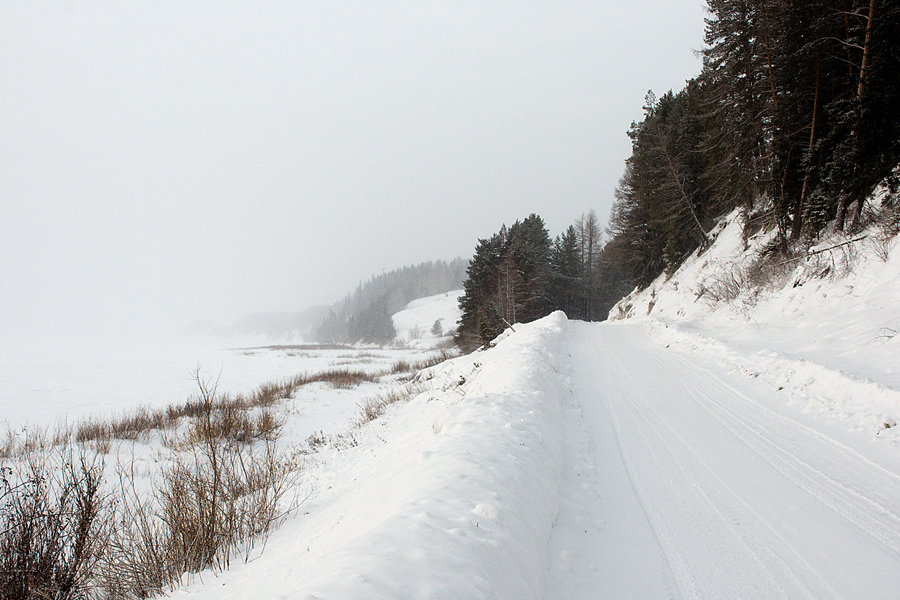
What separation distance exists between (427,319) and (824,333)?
293 feet

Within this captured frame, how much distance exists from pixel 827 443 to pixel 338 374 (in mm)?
18771

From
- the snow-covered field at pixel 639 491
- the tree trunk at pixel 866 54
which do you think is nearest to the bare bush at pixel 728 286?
the snow-covered field at pixel 639 491

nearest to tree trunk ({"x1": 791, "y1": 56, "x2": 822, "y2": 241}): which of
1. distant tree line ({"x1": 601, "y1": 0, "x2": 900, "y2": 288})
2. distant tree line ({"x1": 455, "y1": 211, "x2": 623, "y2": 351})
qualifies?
distant tree line ({"x1": 601, "y1": 0, "x2": 900, "y2": 288})

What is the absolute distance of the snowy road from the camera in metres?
2.42

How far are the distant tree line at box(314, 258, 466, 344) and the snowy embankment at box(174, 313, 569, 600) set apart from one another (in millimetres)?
85505

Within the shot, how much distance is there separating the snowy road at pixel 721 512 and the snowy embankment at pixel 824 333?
2.39ft

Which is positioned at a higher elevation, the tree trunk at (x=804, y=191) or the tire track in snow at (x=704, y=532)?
the tree trunk at (x=804, y=191)

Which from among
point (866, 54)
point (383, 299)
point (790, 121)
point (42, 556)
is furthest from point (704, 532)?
point (383, 299)

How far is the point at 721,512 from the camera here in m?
3.15

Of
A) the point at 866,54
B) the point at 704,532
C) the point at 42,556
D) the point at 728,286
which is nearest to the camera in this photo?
the point at 42,556

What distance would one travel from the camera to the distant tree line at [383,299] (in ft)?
314

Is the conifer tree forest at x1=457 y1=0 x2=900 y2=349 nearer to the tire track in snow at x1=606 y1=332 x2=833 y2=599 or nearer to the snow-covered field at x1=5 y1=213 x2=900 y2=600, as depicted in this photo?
the snow-covered field at x1=5 y1=213 x2=900 y2=600

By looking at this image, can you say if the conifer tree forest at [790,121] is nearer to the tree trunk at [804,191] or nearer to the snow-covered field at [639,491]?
the tree trunk at [804,191]

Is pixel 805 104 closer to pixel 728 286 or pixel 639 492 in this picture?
pixel 728 286
